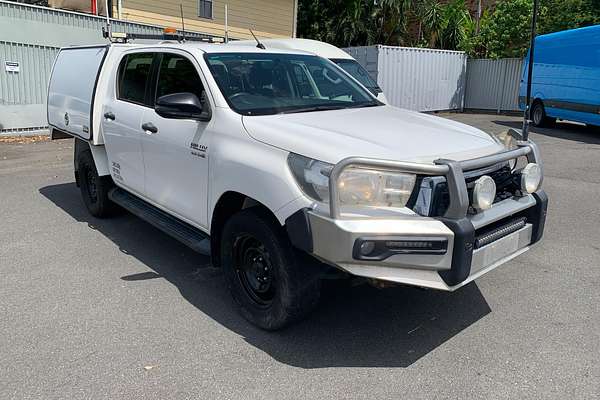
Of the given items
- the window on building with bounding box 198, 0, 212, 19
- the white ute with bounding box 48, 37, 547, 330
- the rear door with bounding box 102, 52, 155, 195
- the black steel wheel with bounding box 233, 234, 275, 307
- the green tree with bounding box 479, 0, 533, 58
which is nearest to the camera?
the white ute with bounding box 48, 37, 547, 330

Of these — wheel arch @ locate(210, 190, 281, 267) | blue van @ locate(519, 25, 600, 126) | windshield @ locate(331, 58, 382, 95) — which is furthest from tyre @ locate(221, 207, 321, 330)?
blue van @ locate(519, 25, 600, 126)

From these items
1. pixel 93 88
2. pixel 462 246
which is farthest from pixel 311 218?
pixel 93 88

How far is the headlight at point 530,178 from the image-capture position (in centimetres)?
361

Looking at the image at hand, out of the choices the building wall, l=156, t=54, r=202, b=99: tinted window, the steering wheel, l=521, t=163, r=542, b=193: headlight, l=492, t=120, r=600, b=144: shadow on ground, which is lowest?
l=492, t=120, r=600, b=144: shadow on ground

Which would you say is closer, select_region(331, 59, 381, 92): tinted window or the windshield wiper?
the windshield wiper

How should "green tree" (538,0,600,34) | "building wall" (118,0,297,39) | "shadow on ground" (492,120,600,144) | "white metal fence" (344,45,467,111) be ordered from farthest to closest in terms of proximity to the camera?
1. "green tree" (538,0,600,34)
2. "white metal fence" (344,45,467,111)
3. "building wall" (118,0,297,39)
4. "shadow on ground" (492,120,600,144)

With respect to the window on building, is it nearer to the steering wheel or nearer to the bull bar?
the steering wheel

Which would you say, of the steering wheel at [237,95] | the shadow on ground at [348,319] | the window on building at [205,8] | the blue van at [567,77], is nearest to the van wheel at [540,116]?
the blue van at [567,77]

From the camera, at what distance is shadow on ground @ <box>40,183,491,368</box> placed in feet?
11.2

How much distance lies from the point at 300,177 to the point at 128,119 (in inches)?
102

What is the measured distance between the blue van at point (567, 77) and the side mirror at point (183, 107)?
1250cm

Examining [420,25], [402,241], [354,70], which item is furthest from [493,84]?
[402,241]

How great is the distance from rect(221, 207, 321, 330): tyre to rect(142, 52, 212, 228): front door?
0.44 meters

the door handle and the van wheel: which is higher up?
the door handle
